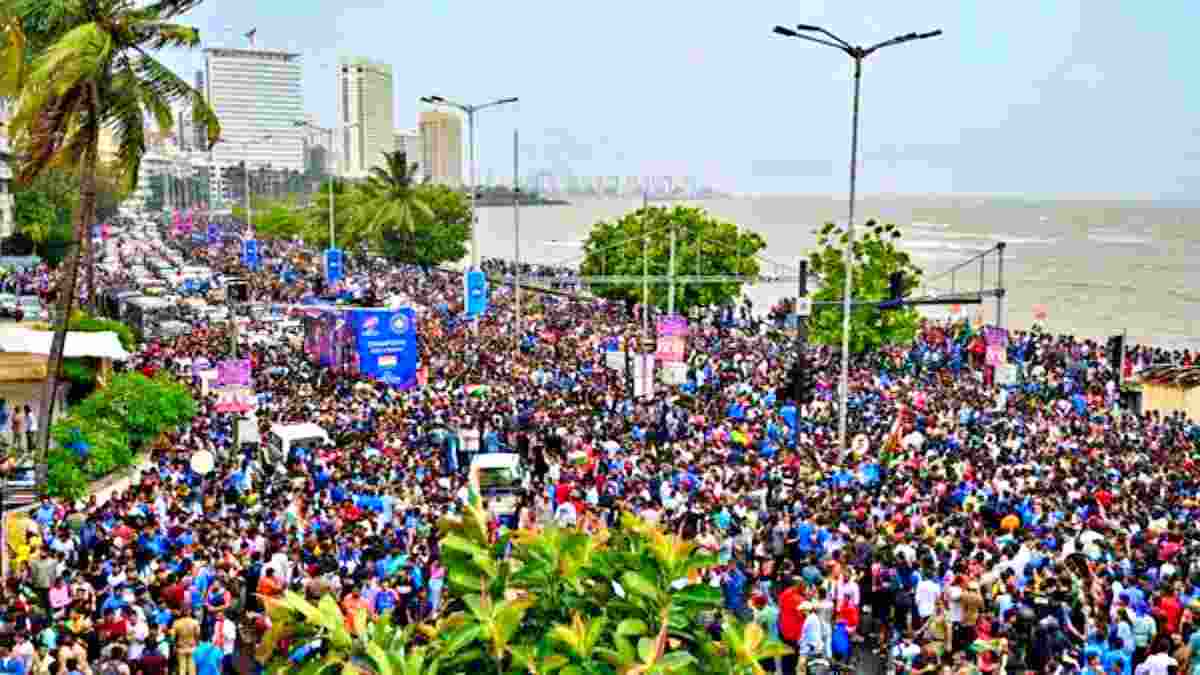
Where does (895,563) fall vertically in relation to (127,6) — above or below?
below

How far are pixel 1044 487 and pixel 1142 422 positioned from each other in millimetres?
8777

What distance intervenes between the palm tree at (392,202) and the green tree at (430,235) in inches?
22.7

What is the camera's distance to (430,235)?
77125 mm

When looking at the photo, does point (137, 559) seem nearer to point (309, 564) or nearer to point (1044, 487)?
point (309, 564)

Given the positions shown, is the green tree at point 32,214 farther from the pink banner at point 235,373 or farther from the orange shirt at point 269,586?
the orange shirt at point 269,586

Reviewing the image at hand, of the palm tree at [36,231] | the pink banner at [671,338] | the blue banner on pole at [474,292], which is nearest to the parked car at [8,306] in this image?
the blue banner on pole at [474,292]

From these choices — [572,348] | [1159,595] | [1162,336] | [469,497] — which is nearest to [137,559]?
[469,497]

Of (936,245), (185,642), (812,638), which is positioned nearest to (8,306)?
(185,642)

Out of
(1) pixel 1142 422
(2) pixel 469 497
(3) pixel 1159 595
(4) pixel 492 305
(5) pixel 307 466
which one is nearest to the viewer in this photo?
(2) pixel 469 497

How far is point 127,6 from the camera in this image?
69.2 ft

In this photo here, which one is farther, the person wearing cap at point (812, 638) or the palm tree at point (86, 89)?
the palm tree at point (86, 89)

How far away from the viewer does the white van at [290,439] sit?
22.7 metres

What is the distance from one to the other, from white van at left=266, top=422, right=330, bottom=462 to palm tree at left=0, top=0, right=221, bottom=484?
383 centimetres

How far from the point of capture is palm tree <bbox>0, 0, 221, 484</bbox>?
20047mm
